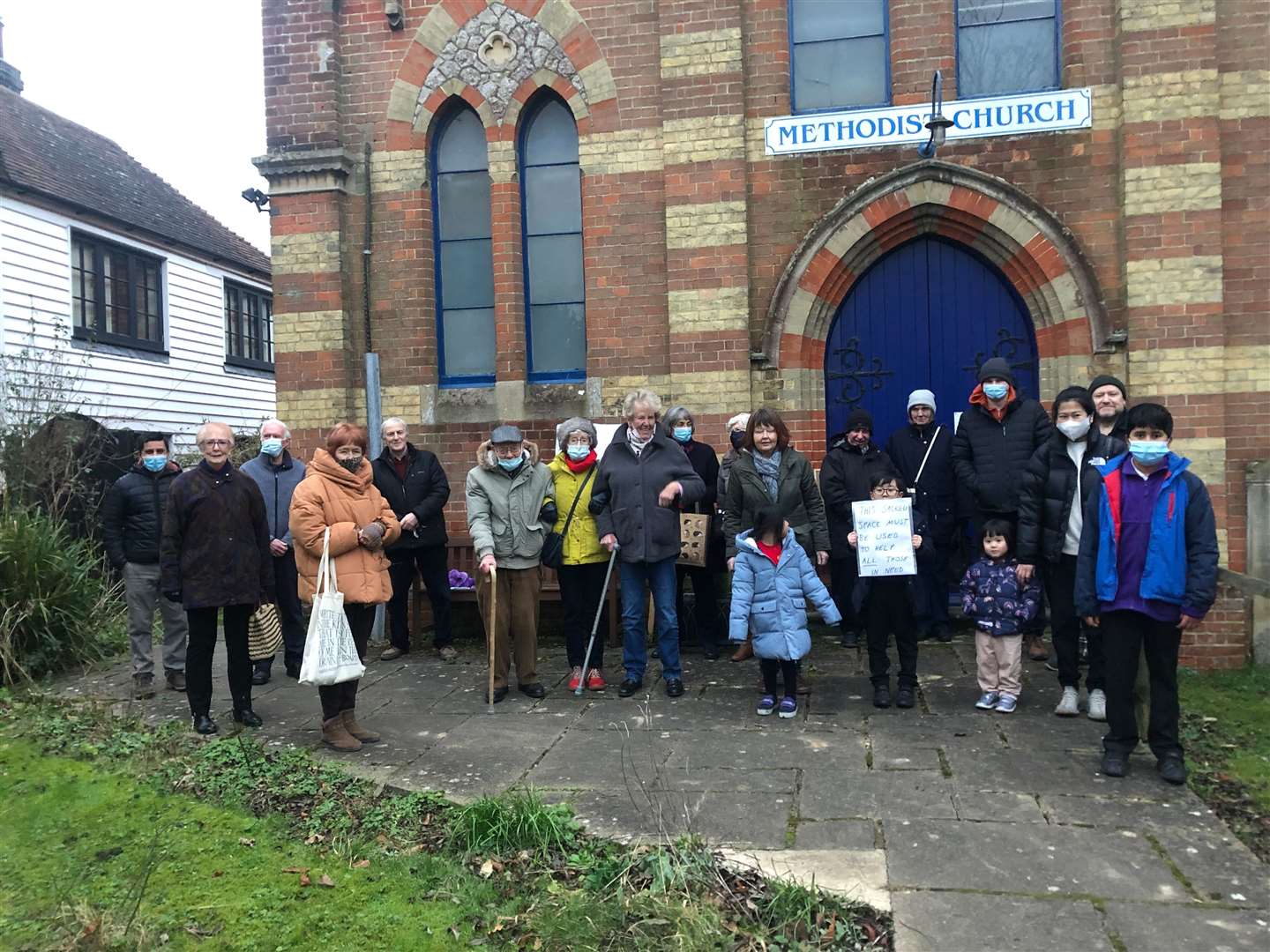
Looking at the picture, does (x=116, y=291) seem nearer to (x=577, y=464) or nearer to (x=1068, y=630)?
(x=577, y=464)

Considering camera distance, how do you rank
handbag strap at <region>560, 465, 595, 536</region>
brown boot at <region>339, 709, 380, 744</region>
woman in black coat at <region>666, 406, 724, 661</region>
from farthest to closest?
woman in black coat at <region>666, 406, 724, 661</region>, handbag strap at <region>560, 465, 595, 536</region>, brown boot at <region>339, 709, 380, 744</region>

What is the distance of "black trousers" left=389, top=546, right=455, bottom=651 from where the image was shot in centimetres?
805

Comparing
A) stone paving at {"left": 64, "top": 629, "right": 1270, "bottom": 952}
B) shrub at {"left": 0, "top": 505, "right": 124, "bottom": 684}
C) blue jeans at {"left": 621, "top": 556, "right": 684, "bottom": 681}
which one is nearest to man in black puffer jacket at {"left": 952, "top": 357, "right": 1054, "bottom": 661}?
stone paving at {"left": 64, "top": 629, "right": 1270, "bottom": 952}

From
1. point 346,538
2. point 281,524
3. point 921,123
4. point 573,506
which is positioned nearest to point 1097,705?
point 573,506

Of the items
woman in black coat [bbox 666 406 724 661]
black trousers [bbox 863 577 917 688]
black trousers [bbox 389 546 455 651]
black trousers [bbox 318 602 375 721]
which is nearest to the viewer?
black trousers [bbox 318 602 375 721]

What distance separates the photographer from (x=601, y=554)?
6848mm

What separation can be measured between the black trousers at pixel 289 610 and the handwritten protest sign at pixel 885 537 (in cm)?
415

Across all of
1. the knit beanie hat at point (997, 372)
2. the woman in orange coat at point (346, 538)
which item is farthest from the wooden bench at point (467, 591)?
the knit beanie hat at point (997, 372)

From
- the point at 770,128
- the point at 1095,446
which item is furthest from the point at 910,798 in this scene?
the point at 770,128

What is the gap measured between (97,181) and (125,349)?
10.0ft

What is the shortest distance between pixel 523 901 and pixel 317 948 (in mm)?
762

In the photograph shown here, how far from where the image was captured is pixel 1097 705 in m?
5.93

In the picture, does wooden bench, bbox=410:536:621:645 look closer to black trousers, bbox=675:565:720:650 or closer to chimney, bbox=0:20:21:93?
black trousers, bbox=675:565:720:650

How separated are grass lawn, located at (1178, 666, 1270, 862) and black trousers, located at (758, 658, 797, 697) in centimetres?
219
